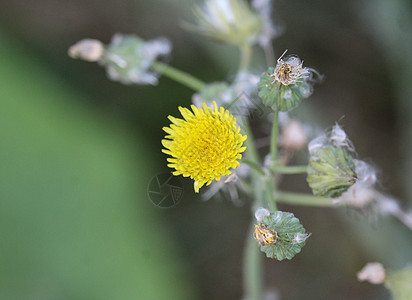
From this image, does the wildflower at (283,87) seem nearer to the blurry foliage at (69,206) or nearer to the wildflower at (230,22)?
the wildflower at (230,22)

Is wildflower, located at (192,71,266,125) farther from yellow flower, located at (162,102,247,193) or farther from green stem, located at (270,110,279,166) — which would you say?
yellow flower, located at (162,102,247,193)

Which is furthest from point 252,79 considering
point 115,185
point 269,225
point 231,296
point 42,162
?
point 231,296

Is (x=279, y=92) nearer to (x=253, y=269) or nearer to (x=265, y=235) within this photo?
(x=265, y=235)

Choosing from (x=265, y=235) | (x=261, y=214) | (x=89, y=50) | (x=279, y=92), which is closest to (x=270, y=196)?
(x=261, y=214)

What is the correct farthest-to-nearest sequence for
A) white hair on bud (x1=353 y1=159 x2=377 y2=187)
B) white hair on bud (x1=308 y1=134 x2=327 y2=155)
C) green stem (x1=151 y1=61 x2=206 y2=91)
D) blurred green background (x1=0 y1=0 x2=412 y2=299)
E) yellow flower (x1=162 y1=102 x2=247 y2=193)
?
blurred green background (x1=0 y1=0 x2=412 y2=299)
green stem (x1=151 y1=61 x2=206 y2=91)
white hair on bud (x1=353 y1=159 x2=377 y2=187)
white hair on bud (x1=308 y1=134 x2=327 y2=155)
yellow flower (x1=162 y1=102 x2=247 y2=193)

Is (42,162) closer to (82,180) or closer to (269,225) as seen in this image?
(82,180)

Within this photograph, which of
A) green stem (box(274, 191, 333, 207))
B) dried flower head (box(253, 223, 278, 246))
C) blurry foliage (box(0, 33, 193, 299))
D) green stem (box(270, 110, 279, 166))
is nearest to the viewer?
dried flower head (box(253, 223, 278, 246))

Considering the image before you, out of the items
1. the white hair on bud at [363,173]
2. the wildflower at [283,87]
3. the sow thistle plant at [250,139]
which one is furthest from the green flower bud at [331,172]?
the wildflower at [283,87]

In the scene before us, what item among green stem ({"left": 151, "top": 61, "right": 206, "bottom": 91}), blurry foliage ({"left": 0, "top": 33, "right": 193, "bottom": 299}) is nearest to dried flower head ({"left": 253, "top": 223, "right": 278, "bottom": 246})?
green stem ({"left": 151, "top": 61, "right": 206, "bottom": 91})
